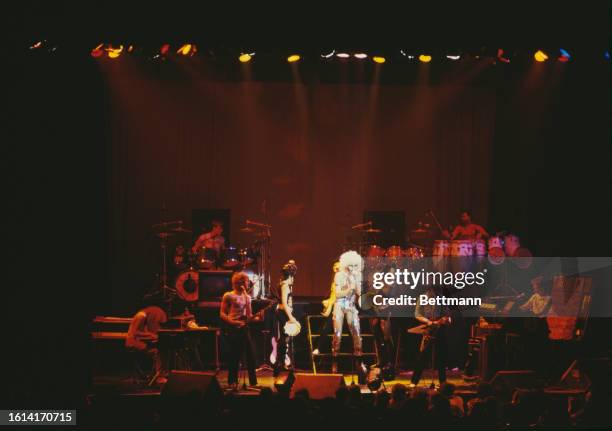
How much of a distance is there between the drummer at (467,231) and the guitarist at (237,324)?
18.8 feet

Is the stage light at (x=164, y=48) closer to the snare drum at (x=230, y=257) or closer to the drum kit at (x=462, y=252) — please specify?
the snare drum at (x=230, y=257)

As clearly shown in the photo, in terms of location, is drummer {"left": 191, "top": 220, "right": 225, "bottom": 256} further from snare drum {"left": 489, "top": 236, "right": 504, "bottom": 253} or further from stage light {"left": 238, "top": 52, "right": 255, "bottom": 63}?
snare drum {"left": 489, "top": 236, "right": 504, "bottom": 253}

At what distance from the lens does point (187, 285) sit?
512 inches

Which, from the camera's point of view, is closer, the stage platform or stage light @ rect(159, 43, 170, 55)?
stage light @ rect(159, 43, 170, 55)

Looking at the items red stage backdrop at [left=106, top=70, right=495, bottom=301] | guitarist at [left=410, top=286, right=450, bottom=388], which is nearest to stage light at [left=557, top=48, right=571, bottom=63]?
guitarist at [left=410, top=286, right=450, bottom=388]

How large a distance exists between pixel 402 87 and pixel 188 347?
7817mm

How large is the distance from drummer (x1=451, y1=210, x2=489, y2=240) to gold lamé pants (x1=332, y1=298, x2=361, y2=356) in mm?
4387

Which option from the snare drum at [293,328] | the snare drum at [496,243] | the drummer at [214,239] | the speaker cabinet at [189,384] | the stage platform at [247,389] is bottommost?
the stage platform at [247,389]

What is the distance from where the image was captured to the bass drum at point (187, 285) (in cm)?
1291

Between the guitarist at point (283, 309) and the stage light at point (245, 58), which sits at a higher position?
the stage light at point (245, 58)

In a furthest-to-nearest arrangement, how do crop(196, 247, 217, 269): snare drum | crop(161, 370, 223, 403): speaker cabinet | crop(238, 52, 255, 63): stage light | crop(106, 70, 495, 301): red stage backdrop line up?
crop(106, 70, 495, 301): red stage backdrop, crop(238, 52, 255, 63): stage light, crop(196, 247, 217, 269): snare drum, crop(161, 370, 223, 403): speaker cabinet

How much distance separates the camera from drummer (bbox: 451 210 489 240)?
14.1 meters

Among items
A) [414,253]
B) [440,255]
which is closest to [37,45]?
[414,253]

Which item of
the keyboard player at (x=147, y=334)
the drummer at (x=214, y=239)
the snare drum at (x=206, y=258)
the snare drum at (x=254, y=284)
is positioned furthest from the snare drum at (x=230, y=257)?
the keyboard player at (x=147, y=334)
